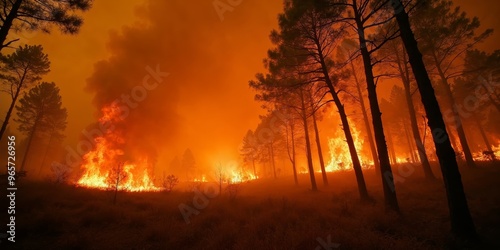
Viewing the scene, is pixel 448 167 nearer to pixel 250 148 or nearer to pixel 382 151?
pixel 382 151

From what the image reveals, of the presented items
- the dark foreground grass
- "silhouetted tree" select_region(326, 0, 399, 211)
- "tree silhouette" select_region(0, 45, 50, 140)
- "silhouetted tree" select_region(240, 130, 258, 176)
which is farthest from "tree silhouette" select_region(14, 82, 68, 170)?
"silhouetted tree" select_region(326, 0, 399, 211)

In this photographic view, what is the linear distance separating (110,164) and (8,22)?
766 inches

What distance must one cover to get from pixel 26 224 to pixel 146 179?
67.5 feet

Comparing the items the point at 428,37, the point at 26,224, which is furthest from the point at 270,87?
the point at 26,224

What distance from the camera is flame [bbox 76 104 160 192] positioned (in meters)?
23.2

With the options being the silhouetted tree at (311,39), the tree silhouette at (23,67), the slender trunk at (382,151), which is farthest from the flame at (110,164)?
the slender trunk at (382,151)

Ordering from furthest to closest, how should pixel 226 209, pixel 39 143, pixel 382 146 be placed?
pixel 39 143
pixel 226 209
pixel 382 146

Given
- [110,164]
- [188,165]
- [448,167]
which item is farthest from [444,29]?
[188,165]

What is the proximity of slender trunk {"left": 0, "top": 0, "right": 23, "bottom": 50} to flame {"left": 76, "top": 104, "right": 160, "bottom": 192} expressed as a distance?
15.9 meters

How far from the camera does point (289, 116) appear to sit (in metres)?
24.3

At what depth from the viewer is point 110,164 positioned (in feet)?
80.8

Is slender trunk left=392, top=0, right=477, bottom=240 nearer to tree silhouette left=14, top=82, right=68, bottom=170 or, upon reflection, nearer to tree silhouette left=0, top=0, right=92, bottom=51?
tree silhouette left=0, top=0, right=92, bottom=51

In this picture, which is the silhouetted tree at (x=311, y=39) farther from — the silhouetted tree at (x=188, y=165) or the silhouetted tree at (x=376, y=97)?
the silhouetted tree at (x=188, y=165)

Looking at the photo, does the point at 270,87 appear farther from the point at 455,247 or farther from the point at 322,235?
the point at 455,247
